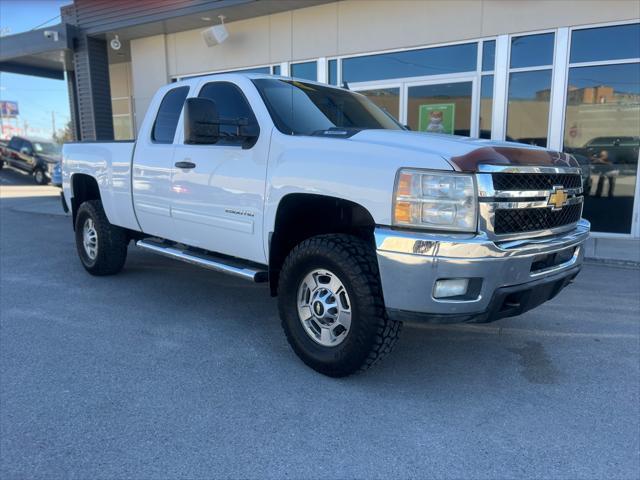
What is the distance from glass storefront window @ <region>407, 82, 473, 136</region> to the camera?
9.47m

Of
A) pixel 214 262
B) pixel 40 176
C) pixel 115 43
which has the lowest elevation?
pixel 40 176

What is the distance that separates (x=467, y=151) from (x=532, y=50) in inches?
279

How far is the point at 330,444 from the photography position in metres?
2.67

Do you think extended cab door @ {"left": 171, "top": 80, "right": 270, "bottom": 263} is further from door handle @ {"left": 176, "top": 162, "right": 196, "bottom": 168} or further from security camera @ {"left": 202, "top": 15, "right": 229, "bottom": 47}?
security camera @ {"left": 202, "top": 15, "right": 229, "bottom": 47}

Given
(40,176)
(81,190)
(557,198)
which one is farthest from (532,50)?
(40,176)

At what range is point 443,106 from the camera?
9.70 meters

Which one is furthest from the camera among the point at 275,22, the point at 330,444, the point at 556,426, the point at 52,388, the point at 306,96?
the point at 275,22

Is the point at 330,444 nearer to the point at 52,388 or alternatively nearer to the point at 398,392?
the point at 398,392

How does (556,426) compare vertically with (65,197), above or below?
below

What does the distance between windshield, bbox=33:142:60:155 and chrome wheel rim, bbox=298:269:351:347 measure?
21.5 metres

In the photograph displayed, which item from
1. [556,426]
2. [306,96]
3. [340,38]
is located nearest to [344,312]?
[556,426]

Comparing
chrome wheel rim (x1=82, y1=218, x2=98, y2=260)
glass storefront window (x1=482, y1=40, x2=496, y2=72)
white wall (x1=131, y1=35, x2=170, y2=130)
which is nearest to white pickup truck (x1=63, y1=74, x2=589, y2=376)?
chrome wheel rim (x1=82, y1=218, x2=98, y2=260)

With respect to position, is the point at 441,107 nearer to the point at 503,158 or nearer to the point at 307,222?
the point at 307,222

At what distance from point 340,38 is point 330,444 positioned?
9.54 meters
